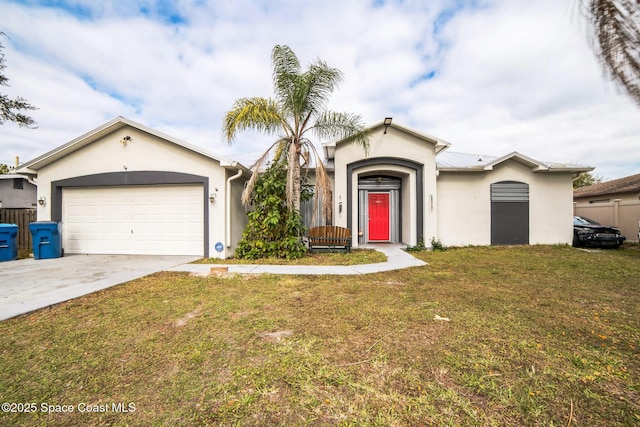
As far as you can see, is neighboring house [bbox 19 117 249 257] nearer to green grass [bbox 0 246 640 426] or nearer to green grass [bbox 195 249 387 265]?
green grass [bbox 195 249 387 265]

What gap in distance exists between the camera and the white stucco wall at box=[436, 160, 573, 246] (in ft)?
35.7

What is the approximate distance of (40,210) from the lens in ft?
28.5

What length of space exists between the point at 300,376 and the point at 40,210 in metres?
11.7

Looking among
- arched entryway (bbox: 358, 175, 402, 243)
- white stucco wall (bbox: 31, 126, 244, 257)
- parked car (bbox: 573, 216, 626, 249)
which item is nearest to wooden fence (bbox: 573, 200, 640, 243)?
parked car (bbox: 573, 216, 626, 249)

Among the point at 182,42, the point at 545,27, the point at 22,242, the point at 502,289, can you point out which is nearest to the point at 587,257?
the point at 502,289

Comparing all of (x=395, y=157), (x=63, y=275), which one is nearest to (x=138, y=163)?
(x=63, y=275)

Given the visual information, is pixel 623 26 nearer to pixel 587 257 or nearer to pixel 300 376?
pixel 300 376

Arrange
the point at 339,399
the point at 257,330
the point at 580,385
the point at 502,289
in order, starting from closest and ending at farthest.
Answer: the point at 339,399 < the point at 580,385 < the point at 257,330 < the point at 502,289

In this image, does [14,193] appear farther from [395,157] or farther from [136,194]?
[395,157]

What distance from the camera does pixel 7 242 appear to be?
775 centimetres

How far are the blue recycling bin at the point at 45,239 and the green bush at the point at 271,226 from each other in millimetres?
5937

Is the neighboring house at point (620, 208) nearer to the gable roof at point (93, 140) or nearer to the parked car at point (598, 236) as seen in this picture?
the parked car at point (598, 236)

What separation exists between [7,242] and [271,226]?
27.2 feet

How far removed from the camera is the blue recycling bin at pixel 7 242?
7.69 metres
